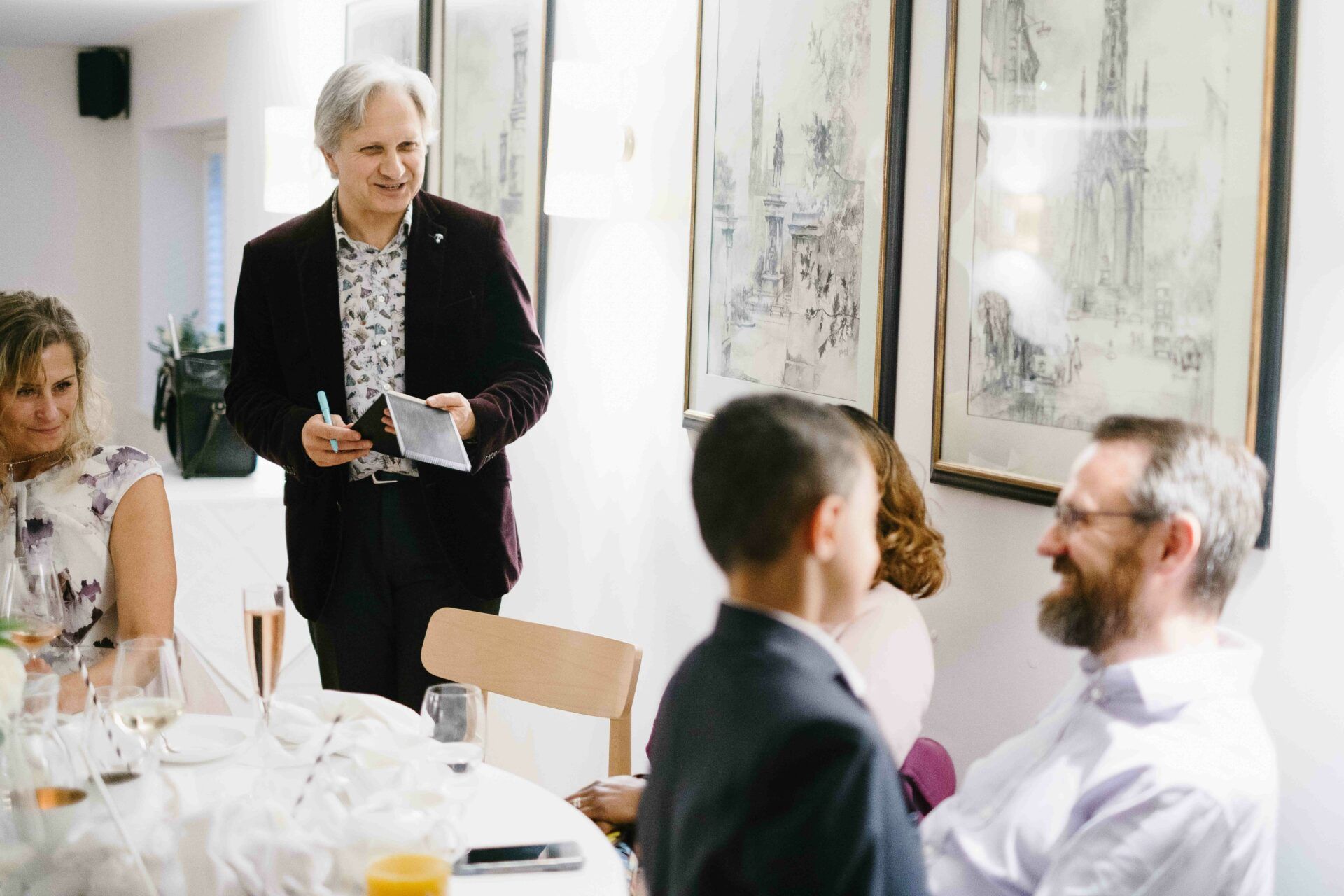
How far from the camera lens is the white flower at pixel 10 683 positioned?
128cm

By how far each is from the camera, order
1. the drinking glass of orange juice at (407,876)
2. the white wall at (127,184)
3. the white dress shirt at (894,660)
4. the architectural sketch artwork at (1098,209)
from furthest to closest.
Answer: the white wall at (127,184) → the white dress shirt at (894,660) → the architectural sketch artwork at (1098,209) → the drinking glass of orange juice at (407,876)

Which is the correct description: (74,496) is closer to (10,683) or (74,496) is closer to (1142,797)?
(10,683)

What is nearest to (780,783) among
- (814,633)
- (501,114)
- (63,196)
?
(814,633)

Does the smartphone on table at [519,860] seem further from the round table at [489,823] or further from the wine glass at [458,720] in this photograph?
the wine glass at [458,720]

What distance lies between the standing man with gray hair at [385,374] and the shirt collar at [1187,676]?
4.61 feet

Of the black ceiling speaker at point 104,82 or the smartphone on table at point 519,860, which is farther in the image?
the black ceiling speaker at point 104,82

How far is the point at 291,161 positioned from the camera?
4355 mm

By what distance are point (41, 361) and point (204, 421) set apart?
7.40 ft

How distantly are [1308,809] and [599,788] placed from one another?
102cm

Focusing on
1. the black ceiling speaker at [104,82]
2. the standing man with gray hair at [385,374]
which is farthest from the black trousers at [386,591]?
the black ceiling speaker at [104,82]

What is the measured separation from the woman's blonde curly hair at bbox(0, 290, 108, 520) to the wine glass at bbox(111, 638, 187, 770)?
32.9 inches

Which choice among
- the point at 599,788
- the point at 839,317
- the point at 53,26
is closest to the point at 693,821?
the point at 599,788

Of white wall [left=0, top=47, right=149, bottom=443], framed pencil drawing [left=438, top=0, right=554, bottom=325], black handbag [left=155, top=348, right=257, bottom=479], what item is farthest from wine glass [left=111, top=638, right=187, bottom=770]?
white wall [left=0, top=47, right=149, bottom=443]

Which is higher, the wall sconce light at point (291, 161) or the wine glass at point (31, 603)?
the wall sconce light at point (291, 161)
